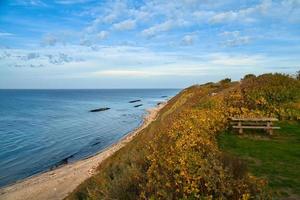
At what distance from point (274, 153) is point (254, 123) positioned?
4374 mm

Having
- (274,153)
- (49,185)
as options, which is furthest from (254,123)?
(49,185)

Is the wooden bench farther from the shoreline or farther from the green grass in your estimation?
the shoreline

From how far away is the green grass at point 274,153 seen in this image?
880cm

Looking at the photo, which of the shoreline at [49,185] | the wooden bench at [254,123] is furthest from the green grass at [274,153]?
the shoreline at [49,185]

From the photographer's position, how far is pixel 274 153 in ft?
39.4

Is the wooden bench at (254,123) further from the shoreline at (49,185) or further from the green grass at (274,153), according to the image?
the shoreline at (49,185)

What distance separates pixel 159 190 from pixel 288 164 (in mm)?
5369

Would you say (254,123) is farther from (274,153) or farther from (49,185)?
(49,185)

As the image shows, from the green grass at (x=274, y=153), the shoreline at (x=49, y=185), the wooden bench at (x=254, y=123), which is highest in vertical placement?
the wooden bench at (x=254, y=123)

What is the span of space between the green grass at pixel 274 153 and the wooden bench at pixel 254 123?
32cm

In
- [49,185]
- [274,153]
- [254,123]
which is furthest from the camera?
[49,185]

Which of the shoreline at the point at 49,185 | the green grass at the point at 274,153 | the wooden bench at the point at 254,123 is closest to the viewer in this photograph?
the green grass at the point at 274,153

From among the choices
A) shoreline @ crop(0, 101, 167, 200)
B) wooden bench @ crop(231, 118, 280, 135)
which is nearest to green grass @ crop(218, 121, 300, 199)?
wooden bench @ crop(231, 118, 280, 135)

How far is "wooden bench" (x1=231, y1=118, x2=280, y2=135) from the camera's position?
50.1ft
